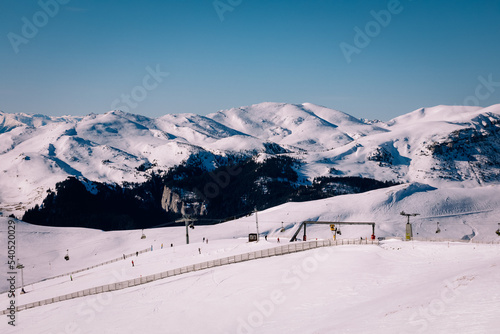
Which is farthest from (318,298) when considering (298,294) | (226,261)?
(226,261)

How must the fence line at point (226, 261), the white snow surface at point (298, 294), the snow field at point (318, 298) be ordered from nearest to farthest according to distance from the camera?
1. the snow field at point (318, 298)
2. the white snow surface at point (298, 294)
3. the fence line at point (226, 261)

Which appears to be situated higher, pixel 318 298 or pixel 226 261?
pixel 226 261

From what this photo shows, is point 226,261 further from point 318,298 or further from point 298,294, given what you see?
point 318,298

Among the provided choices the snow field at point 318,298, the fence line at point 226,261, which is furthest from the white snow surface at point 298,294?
the fence line at point 226,261

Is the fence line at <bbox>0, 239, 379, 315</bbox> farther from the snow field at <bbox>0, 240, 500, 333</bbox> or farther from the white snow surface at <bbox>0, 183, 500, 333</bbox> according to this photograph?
the white snow surface at <bbox>0, 183, 500, 333</bbox>

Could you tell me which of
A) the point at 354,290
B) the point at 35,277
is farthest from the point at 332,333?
the point at 35,277

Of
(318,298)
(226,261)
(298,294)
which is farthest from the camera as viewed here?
(226,261)

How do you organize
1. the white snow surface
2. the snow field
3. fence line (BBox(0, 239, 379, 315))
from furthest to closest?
fence line (BBox(0, 239, 379, 315)), the white snow surface, the snow field

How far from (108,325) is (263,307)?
16.0 meters

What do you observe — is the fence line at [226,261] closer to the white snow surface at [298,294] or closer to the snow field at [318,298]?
the snow field at [318,298]

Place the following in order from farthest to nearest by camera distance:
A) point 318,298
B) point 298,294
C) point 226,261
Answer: point 226,261 < point 298,294 < point 318,298

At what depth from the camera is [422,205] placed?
151625mm

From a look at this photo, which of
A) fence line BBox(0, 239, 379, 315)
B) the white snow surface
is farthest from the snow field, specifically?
fence line BBox(0, 239, 379, 315)

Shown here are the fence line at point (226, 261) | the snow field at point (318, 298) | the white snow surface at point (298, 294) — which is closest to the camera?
the snow field at point (318, 298)
